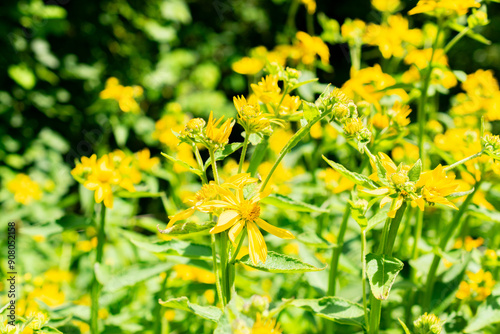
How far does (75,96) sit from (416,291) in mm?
2560

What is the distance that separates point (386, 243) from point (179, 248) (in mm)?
415

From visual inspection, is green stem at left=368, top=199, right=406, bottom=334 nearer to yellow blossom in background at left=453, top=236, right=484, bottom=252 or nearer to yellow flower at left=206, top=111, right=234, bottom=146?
yellow flower at left=206, top=111, right=234, bottom=146

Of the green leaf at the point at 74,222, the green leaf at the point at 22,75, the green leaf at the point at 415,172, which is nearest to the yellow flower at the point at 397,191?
the green leaf at the point at 415,172

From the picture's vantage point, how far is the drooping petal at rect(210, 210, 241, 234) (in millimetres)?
653

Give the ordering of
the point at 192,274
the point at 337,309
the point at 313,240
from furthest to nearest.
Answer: the point at 192,274, the point at 313,240, the point at 337,309

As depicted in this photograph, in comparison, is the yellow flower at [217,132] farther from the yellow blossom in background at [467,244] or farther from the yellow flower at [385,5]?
the yellow flower at [385,5]

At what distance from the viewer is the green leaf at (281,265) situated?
2.19 ft

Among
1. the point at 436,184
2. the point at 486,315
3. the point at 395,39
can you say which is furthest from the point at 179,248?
the point at 395,39

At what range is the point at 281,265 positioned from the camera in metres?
0.70

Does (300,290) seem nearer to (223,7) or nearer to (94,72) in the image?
(94,72)

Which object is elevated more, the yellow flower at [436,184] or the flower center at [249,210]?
the yellow flower at [436,184]

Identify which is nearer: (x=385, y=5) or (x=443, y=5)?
(x=443, y=5)

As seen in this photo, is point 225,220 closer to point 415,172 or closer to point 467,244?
point 415,172

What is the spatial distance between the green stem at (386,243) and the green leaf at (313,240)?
6.3 inches
